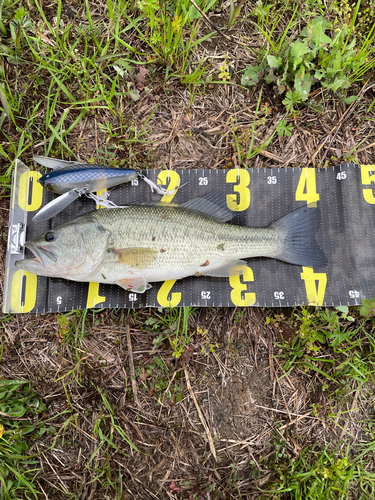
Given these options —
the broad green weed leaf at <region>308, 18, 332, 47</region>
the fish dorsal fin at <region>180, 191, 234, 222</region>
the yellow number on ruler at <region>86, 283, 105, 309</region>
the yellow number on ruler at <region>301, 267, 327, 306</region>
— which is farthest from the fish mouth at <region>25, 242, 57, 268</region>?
the broad green weed leaf at <region>308, 18, 332, 47</region>

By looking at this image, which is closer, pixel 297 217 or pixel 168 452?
pixel 168 452

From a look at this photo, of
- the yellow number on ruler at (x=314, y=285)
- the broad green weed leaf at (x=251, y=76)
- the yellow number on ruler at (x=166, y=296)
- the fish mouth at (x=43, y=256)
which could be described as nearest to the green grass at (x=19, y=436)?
the fish mouth at (x=43, y=256)

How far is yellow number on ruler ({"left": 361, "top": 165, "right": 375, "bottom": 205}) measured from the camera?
3779 mm

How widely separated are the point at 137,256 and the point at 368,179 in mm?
2997

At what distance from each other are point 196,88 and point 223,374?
11.8 feet

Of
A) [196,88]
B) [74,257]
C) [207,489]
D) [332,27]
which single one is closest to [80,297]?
[74,257]

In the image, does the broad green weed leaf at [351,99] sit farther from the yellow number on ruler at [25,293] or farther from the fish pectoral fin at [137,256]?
the yellow number on ruler at [25,293]

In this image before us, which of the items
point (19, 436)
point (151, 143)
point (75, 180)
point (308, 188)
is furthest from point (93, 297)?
point (308, 188)

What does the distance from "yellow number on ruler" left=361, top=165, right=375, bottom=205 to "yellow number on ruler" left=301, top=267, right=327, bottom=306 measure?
110 cm

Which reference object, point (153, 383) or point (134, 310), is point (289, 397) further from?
point (134, 310)

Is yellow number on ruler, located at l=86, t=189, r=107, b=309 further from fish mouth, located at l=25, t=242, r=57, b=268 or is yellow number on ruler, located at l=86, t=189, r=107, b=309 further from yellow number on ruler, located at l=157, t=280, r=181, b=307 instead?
yellow number on ruler, located at l=157, t=280, r=181, b=307

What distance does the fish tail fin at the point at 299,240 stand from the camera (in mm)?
3615

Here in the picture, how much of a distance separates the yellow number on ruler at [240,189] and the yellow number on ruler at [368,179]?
4.69ft

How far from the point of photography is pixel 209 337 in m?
3.63
